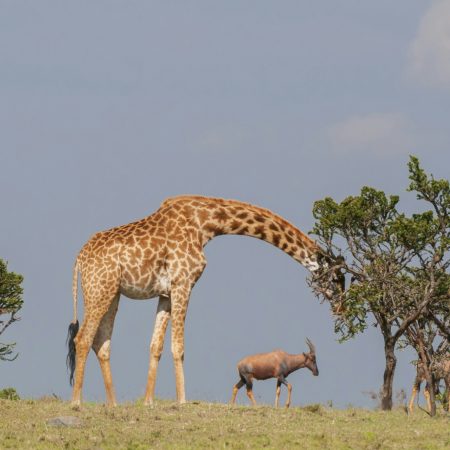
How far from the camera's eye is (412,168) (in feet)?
92.1

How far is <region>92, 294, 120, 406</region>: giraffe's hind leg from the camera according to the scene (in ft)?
83.5

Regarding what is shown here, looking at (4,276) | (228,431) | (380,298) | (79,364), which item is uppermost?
(4,276)

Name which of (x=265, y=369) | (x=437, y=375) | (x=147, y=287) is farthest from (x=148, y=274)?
(x=437, y=375)

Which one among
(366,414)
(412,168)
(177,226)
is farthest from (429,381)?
(177,226)

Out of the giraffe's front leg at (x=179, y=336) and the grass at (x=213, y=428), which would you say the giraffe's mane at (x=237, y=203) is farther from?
the grass at (x=213, y=428)

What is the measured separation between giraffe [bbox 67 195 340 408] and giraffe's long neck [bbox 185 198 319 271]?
0.04 metres

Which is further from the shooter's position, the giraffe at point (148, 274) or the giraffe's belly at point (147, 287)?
the giraffe's belly at point (147, 287)

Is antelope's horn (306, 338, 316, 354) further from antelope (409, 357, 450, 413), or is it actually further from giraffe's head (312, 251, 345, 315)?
giraffe's head (312, 251, 345, 315)

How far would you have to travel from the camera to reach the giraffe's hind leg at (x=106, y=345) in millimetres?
25438

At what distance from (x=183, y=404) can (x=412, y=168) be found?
8.75 meters

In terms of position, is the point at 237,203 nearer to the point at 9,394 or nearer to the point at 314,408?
the point at 314,408

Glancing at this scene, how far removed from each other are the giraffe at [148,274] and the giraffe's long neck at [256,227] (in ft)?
0.13

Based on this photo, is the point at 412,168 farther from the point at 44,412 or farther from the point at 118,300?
the point at 44,412

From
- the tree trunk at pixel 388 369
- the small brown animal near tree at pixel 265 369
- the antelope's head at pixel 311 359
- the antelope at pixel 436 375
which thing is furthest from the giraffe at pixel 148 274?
the antelope's head at pixel 311 359
